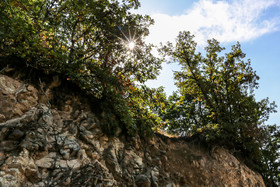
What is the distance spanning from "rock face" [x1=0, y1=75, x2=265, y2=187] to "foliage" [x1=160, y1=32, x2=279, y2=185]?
11.9ft

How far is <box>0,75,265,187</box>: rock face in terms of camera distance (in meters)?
3.98

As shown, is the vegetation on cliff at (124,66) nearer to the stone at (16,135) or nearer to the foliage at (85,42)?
the foliage at (85,42)

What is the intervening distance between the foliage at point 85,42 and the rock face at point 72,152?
0.97 m

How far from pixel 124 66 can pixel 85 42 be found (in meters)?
2.43

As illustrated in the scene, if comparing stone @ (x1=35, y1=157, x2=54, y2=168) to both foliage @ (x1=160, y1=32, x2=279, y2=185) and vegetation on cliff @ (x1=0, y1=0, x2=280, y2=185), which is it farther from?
foliage @ (x1=160, y1=32, x2=279, y2=185)

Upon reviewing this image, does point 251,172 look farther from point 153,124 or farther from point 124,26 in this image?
point 124,26

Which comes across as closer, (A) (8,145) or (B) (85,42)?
(A) (8,145)

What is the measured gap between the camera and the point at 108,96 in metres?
7.12

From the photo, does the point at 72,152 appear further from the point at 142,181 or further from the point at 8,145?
the point at 142,181

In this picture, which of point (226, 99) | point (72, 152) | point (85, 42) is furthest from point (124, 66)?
point (226, 99)

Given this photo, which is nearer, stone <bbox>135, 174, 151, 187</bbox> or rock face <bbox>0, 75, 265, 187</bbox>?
rock face <bbox>0, 75, 265, 187</bbox>

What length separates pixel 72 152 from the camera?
4961mm

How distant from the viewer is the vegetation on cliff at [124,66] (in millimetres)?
5805

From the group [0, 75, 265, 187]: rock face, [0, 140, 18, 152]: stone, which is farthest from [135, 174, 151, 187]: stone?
[0, 140, 18, 152]: stone
